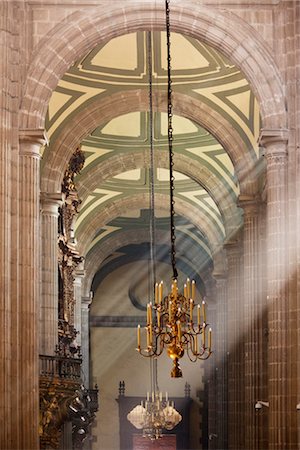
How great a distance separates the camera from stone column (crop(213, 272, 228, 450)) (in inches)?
1352

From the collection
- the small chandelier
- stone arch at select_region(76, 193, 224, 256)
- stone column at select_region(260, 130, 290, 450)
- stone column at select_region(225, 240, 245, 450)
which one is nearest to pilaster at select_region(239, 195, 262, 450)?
stone column at select_region(225, 240, 245, 450)

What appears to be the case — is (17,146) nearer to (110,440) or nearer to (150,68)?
(150,68)

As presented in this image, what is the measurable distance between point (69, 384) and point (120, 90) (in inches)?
294

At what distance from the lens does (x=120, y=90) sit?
29250mm

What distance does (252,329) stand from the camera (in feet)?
88.9

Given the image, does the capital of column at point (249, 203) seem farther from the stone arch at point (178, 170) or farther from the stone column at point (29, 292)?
the stone column at point (29, 292)

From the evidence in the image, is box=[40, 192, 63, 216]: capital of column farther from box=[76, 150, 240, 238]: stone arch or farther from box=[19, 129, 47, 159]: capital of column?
box=[76, 150, 240, 238]: stone arch

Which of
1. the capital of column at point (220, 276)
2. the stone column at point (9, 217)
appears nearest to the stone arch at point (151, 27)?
the stone column at point (9, 217)

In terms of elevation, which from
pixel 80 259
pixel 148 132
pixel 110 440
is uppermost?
pixel 148 132

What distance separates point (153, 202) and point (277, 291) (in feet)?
34.8

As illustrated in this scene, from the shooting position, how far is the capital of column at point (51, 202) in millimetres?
27234

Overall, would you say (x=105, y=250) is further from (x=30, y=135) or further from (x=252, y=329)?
(x=30, y=135)

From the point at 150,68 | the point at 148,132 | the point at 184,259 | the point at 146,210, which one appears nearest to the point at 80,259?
the point at 148,132

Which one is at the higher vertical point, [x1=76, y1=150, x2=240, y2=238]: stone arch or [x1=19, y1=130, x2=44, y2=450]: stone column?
[x1=76, y1=150, x2=240, y2=238]: stone arch
